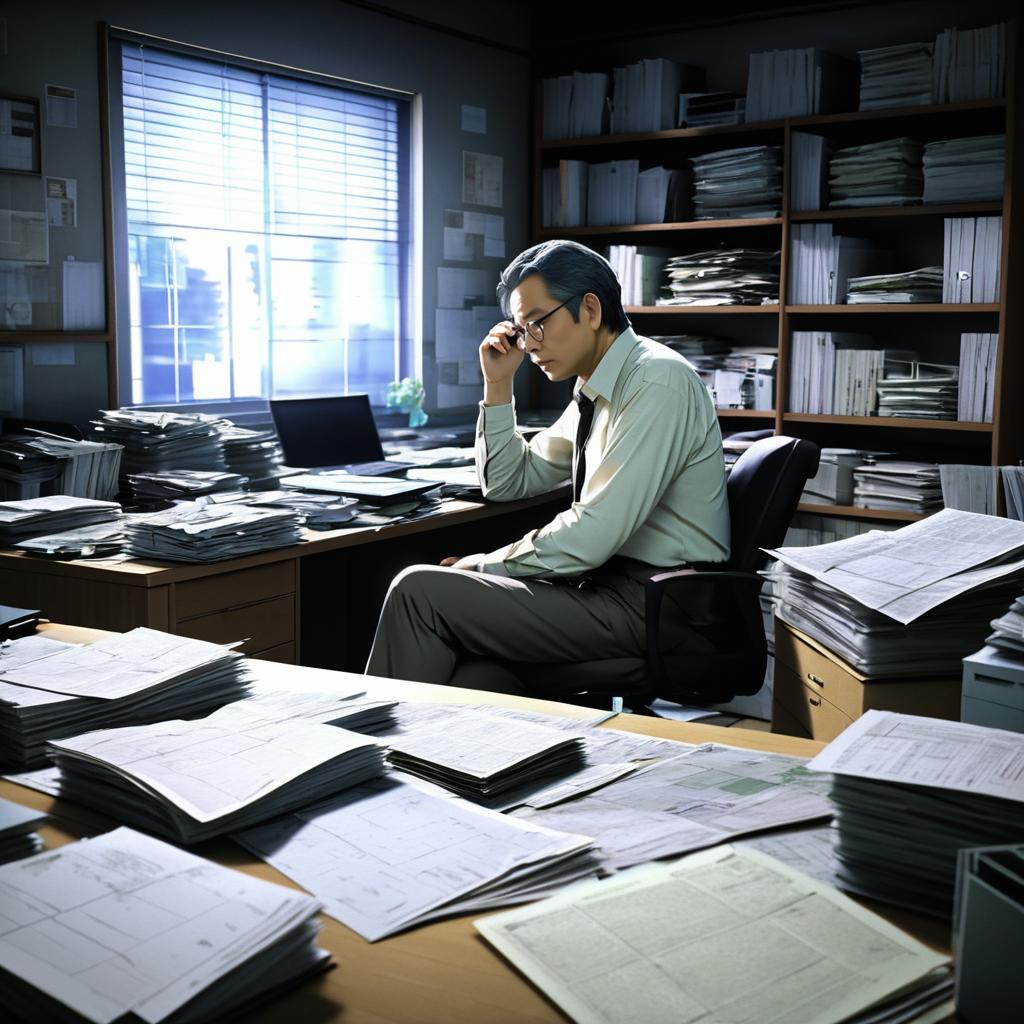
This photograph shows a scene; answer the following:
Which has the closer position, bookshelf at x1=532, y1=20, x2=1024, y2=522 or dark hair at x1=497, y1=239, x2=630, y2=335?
dark hair at x1=497, y1=239, x2=630, y2=335

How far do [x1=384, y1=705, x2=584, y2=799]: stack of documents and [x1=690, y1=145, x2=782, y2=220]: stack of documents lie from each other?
3.41 meters

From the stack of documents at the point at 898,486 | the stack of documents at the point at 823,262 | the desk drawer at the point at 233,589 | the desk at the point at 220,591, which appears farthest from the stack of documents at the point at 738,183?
the desk drawer at the point at 233,589

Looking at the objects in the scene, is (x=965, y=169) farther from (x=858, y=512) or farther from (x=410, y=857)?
(x=410, y=857)

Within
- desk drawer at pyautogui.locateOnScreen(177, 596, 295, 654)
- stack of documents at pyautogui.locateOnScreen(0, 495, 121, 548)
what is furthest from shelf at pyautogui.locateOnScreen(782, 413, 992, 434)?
stack of documents at pyautogui.locateOnScreen(0, 495, 121, 548)

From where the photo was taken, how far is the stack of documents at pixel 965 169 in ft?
13.0

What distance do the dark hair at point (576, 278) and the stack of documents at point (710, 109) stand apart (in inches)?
74.3

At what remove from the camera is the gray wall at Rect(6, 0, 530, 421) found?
10.8 ft

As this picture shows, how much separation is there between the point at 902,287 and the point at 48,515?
2865 millimetres

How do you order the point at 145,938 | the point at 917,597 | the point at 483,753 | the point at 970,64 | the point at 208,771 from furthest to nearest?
the point at 970,64 < the point at 917,597 < the point at 483,753 < the point at 208,771 < the point at 145,938

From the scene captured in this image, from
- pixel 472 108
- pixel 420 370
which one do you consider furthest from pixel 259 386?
pixel 472 108

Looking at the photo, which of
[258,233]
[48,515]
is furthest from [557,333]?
[258,233]

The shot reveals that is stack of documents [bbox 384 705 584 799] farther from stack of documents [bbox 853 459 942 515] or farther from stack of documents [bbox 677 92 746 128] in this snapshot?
stack of documents [bbox 677 92 746 128]

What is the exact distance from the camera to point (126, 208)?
3.60 meters

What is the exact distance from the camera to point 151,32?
3564 millimetres
